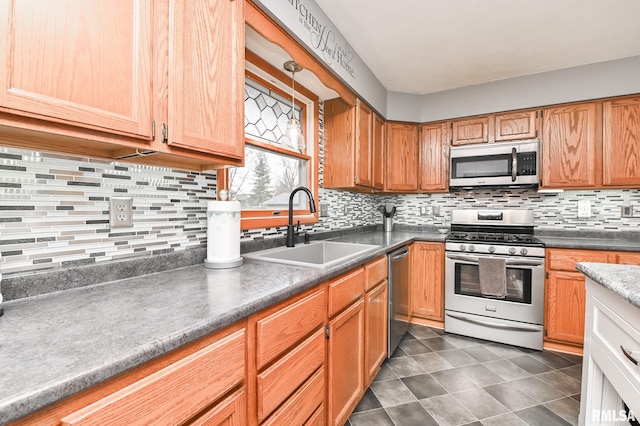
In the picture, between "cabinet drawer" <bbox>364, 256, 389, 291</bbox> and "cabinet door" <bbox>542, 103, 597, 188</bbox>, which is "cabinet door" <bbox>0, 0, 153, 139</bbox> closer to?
"cabinet drawer" <bbox>364, 256, 389, 291</bbox>

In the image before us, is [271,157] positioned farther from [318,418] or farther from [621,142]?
[621,142]

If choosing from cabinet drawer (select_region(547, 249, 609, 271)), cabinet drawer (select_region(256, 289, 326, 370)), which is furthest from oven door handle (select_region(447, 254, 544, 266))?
cabinet drawer (select_region(256, 289, 326, 370))

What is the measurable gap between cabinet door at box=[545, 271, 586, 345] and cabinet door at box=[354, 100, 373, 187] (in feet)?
5.76

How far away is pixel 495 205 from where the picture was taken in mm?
3121

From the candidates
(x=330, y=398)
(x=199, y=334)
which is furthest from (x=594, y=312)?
(x=199, y=334)

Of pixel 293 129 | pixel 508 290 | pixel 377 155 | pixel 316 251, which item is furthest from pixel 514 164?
pixel 293 129

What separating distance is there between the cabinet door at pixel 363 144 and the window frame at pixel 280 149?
35 cm

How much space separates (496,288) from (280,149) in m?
2.19

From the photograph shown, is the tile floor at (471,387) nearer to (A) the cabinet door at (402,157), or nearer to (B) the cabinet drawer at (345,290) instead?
(B) the cabinet drawer at (345,290)

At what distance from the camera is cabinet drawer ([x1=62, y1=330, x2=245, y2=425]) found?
0.55m

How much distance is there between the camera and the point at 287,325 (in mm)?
1046

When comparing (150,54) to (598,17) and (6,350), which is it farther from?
(598,17)

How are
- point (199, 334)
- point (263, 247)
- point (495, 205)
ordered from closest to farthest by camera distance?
1. point (199, 334)
2. point (263, 247)
3. point (495, 205)

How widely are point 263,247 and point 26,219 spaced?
1104 millimetres
